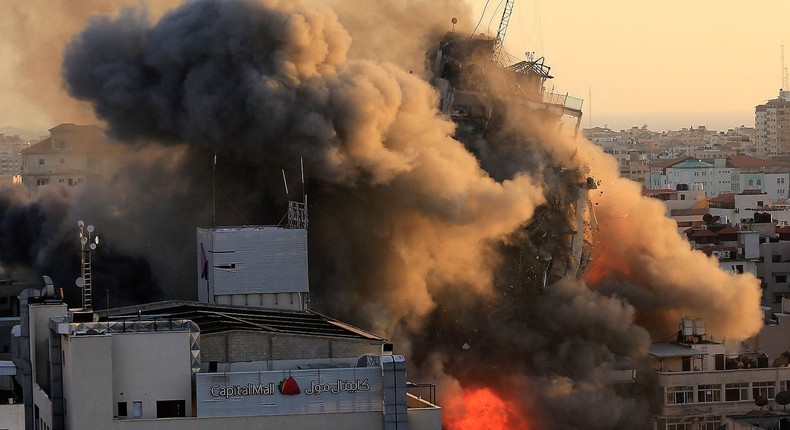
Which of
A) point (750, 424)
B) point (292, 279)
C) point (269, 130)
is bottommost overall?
point (750, 424)

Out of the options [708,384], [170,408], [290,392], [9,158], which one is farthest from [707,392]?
[9,158]

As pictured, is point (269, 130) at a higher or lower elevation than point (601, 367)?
higher

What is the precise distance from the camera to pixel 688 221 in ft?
318

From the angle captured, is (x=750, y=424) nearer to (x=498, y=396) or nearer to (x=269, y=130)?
(x=498, y=396)

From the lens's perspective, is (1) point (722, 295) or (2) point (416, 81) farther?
(1) point (722, 295)

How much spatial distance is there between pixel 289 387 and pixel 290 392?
0.08 meters

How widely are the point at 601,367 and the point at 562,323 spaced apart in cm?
184

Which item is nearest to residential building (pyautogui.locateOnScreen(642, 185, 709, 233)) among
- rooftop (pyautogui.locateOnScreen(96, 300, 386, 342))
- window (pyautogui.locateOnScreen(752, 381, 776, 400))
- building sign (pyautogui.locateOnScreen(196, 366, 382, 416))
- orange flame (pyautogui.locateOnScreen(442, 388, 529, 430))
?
window (pyautogui.locateOnScreen(752, 381, 776, 400))

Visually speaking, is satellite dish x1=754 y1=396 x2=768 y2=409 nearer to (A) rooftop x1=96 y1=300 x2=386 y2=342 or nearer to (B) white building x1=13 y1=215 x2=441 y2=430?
(A) rooftop x1=96 y1=300 x2=386 y2=342

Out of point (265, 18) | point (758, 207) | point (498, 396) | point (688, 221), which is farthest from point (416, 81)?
point (758, 207)

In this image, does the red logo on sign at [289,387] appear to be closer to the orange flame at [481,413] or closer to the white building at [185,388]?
the white building at [185,388]

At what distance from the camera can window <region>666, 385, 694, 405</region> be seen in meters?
55.3

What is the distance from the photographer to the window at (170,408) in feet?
104

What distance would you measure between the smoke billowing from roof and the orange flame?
0.34 m
